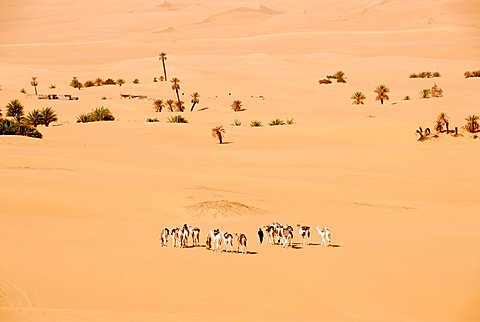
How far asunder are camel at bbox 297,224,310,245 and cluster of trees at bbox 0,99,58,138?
16.2m

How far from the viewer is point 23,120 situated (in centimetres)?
3350

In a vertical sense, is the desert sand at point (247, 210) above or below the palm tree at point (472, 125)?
below

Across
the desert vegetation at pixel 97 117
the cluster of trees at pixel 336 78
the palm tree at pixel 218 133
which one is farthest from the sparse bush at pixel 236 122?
the cluster of trees at pixel 336 78

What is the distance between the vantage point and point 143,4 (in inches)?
7028

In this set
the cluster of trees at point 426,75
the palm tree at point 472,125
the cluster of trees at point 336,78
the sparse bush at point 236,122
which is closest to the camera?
the palm tree at point 472,125

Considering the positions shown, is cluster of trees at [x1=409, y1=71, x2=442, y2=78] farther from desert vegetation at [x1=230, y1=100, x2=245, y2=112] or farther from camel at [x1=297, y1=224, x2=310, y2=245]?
camel at [x1=297, y1=224, x2=310, y2=245]

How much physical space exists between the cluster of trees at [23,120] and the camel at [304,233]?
16.2m

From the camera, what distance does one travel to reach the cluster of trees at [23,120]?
85.6 feet

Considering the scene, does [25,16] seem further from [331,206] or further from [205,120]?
[331,206]

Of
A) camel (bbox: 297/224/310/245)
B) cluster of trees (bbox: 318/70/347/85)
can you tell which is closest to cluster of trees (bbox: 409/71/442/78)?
cluster of trees (bbox: 318/70/347/85)

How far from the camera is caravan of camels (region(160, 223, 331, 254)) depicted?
11.7 meters

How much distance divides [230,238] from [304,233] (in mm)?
1620

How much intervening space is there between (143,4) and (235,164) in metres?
163

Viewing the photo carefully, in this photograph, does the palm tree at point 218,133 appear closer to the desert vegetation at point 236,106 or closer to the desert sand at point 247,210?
the desert sand at point 247,210
